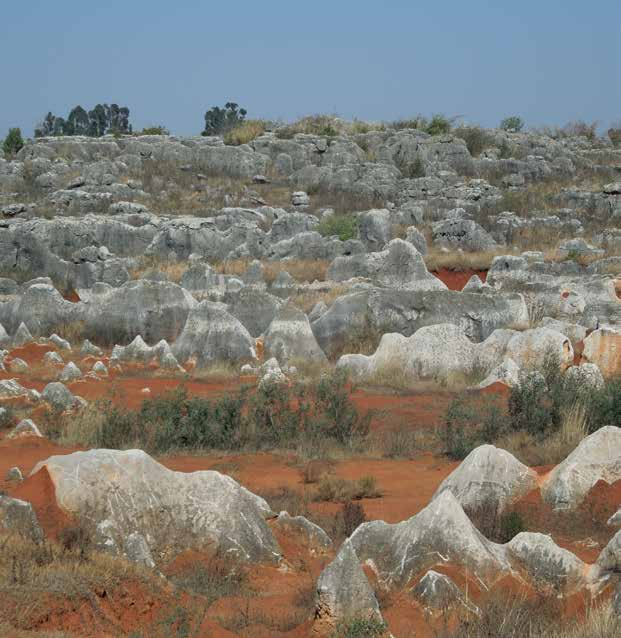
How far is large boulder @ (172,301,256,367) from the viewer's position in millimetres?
15305

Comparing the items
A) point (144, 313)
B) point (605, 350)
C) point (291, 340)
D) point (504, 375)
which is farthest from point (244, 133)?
point (504, 375)

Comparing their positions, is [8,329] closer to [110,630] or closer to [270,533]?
[270,533]

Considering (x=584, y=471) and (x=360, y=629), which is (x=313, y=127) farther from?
(x=360, y=629)

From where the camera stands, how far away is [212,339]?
51.0ft

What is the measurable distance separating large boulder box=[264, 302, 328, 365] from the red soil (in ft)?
31.6

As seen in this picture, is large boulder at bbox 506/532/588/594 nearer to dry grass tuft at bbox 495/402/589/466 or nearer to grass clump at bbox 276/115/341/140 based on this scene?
dry grass tuft at bbox 495/402/589/466

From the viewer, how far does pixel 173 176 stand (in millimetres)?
36094

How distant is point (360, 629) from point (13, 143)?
126 feet

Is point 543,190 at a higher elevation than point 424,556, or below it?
higher

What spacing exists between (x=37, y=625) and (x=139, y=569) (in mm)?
934

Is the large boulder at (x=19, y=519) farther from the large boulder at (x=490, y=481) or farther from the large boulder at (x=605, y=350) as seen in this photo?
the large boulder at (x=605, y=350)

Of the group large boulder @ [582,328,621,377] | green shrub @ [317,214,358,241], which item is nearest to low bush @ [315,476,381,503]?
large boulder @ [582,328,621,377]

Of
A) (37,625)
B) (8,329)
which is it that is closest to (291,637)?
(37,625)

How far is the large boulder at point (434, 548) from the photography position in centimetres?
557
